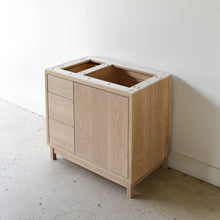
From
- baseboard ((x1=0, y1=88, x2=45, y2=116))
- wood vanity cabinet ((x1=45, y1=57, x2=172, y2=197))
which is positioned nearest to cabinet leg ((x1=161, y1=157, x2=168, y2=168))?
wood vanity cabinet ((x1=45, y1=57, x2=172, y2=197))

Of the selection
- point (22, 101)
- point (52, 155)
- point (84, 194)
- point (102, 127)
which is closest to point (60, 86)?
point (102, 127)

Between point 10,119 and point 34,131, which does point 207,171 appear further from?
point 10,119

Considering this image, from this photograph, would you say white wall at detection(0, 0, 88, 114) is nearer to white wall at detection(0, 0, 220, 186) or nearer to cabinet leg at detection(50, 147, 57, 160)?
white wall at detection(0, 0, 220, 186)

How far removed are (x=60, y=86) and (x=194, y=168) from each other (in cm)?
98

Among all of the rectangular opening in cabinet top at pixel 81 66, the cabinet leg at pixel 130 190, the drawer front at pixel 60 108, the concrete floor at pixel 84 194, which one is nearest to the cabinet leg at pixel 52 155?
the concrete floor at pixel 84 194

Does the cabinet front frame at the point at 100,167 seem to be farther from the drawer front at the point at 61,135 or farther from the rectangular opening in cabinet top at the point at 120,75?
the rectangular opening in cabinet top at the point at 120,75

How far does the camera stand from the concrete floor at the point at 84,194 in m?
2.15

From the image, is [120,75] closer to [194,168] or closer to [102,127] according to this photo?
[102,127]

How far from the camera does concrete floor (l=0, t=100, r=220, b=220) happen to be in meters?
2.15

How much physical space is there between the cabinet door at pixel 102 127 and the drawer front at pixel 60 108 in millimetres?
62

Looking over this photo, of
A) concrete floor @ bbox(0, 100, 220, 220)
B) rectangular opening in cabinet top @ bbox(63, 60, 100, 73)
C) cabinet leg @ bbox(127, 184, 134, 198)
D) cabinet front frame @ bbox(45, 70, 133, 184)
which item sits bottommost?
concrete floor @ bbox(0, 100, 220, 220)

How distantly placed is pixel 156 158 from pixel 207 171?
0.32m

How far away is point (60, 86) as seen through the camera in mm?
2404

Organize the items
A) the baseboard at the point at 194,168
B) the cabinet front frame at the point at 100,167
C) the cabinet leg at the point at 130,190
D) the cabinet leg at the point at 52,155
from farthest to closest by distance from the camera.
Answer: the cabinet leg at the point at 52,155
the baseboard at the point at 194,168
the cabinet leg at the point at 130,190
the cabinet front frame at the point at 100,167
